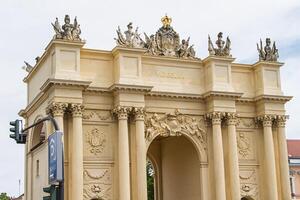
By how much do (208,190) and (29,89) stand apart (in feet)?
38.3

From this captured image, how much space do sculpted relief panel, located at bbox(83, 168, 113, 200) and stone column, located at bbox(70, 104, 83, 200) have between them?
110cm

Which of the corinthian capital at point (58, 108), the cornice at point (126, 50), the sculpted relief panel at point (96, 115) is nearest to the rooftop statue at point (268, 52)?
the cornice at point (126, 50)

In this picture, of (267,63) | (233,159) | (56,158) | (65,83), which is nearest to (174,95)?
(233,159)

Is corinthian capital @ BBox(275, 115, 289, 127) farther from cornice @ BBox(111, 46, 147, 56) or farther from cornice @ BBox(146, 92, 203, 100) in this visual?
cornice @ BBox(111, 46, 147, 56)

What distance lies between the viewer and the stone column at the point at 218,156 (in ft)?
99.9

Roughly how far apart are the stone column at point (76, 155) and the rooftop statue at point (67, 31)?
134 inches

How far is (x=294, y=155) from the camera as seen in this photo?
167ft

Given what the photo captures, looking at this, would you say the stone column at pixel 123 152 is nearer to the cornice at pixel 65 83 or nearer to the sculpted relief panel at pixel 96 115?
the sculpted relief panel at pixel 96 115

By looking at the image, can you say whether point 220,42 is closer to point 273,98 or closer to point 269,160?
point 273,98

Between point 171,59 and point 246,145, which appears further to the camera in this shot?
point 246,145

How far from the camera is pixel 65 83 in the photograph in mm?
27859

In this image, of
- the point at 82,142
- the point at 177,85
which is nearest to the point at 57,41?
the point at 82,142

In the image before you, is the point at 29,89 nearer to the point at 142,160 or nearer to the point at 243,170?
the point at 142,160

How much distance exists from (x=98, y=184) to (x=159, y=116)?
489 centimetres
